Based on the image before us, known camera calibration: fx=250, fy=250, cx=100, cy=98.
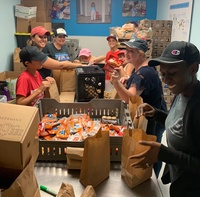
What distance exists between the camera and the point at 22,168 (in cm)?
84

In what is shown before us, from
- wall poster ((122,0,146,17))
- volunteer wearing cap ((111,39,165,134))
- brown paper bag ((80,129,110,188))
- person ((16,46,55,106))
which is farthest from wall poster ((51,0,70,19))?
brown paper bag ((80,129,110,188))

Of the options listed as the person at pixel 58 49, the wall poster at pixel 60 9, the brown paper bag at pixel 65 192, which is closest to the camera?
the brown paper bag at pixel 65 192

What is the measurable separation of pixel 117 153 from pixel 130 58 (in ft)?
3.25

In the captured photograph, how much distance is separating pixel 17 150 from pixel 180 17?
14.4 feet

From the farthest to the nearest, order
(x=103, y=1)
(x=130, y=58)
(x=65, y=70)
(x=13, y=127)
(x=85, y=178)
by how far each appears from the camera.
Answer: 1. (x=103, y=1)
2. (x=65, y=70)
3. (x=130, y=58)
4. (x=85, y=178)
5. (x=13, y=127)

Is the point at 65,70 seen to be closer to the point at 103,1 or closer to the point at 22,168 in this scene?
the point at 22,168

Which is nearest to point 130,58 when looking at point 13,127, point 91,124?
point 91,124

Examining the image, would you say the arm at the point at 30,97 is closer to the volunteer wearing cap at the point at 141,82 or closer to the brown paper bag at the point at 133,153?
the volunteer wearing cap at the point at 141,82

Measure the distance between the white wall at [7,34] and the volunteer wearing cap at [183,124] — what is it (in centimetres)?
361

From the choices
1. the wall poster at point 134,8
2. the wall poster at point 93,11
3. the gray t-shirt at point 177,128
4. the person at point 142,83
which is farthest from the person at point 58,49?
the wall poster at point 134,8

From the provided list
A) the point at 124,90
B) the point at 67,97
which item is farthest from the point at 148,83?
the point at 67,97

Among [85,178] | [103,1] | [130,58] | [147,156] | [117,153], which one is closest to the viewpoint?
[147,156]

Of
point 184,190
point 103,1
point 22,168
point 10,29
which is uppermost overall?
point 103,1

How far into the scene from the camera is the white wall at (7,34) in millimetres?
4215
